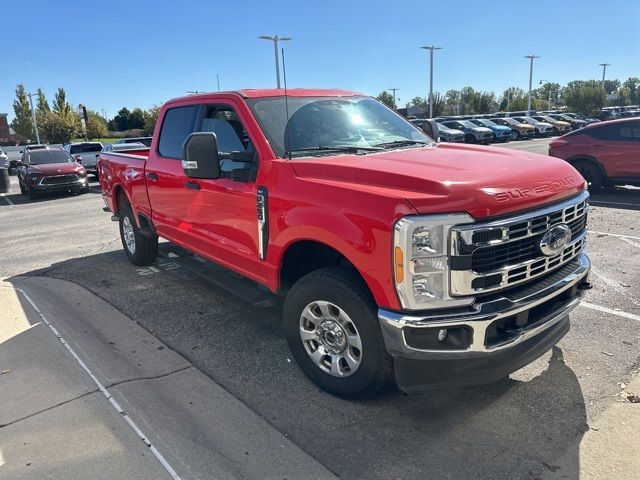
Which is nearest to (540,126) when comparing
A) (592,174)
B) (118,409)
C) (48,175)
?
(592,174)

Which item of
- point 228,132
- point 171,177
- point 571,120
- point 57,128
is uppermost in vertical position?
point 57,128

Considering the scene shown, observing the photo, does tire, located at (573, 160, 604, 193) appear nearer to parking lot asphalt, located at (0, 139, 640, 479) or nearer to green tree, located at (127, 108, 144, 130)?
parking lot asphalt, located at (0, 139, 640, 479)

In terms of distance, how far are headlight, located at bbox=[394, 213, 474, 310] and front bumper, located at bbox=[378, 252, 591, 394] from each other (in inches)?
3.3

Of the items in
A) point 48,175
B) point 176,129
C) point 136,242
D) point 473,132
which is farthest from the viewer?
point 473,132

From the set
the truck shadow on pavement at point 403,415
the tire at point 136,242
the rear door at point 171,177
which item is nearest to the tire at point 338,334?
the truck shadow on pavement at point 403,415

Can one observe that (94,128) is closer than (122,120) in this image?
Yes

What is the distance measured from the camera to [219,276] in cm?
583

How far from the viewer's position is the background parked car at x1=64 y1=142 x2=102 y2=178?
854 inches

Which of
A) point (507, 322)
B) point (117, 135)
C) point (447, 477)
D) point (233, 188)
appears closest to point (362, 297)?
point (507, 322)

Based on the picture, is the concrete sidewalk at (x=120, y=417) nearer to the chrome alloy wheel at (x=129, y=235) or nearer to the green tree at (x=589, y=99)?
the chrome alloy wheel at (x=129, y=235)

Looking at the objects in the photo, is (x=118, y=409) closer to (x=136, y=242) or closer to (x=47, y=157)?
(x=136, y=242)

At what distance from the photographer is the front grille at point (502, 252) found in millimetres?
2752

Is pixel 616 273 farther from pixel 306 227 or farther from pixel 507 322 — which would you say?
pixel 306 227

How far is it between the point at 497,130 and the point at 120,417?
109 ft
